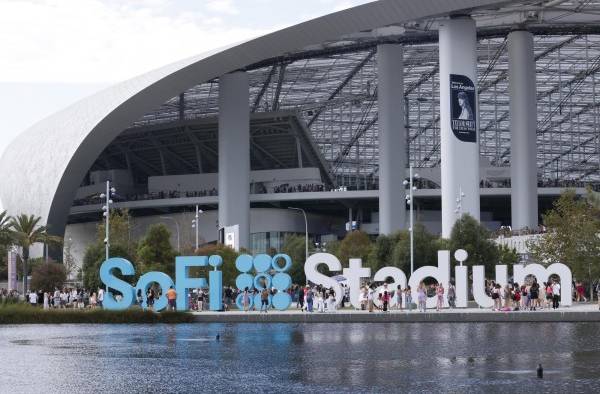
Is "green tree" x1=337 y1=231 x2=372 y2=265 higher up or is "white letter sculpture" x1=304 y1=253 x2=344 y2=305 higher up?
"green tree" x1=337 y1=231 x2=372 y2=265

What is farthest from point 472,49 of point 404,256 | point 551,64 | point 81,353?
point 81,353

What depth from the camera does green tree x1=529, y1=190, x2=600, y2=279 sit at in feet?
182

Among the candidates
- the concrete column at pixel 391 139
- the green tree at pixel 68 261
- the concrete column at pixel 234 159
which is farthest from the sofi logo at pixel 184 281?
the green tree at pixel 68 261

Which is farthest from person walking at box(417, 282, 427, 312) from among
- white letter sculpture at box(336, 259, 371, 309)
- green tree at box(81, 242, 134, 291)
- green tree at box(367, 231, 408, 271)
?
green tree at box(81, 242, 134, 291)

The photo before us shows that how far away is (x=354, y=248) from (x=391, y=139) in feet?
35.8

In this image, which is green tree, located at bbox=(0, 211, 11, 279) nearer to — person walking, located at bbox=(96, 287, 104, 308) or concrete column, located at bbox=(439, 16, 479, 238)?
person walking, located at bbox=(96, 287, 104, 308)

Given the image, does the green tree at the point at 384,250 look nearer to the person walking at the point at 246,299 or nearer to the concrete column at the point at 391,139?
the person walking at the point at 246,299

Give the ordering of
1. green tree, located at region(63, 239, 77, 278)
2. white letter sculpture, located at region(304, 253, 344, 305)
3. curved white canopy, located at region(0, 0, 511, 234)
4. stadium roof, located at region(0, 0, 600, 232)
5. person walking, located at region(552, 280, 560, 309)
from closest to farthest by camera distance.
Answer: person walking, located at region(552, 280, 560, 309)
white letter sculpture, located at region(304, 253, 344, 305)
curved white canopy, located at region(0, 0, 511, 234)
stadium roof, located at region(0, 0, 600, 232)
green tree, located at region(63, 239, 77, 278)

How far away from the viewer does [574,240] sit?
56.2 metres

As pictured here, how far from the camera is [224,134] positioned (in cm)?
8738

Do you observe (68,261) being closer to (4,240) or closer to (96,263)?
(4,240)

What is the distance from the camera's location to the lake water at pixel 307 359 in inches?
840

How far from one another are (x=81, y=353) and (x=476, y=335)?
1177 centimetres

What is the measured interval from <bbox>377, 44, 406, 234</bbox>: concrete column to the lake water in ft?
157
